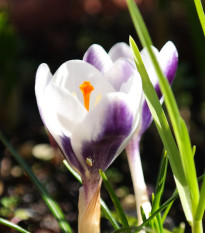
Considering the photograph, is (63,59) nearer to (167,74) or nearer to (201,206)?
(167,74)

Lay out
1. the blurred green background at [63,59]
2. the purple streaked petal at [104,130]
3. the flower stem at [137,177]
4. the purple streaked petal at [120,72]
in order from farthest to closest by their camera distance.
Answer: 1. the blurred green background at [63,59]
2. the flower stem at [137,177]
3. the purple streaked petal at [120,72]
4. the purple streaked petal at [104,130]

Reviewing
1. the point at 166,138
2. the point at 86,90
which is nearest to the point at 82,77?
the point at 86,90

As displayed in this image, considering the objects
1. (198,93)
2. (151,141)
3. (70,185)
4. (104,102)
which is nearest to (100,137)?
(104,102)

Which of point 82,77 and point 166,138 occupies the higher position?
point 82,77

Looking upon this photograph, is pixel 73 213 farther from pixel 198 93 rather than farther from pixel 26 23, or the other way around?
pixel 26 23

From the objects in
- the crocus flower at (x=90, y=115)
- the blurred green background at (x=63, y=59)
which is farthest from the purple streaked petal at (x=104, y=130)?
the blurred green background at (x=63, y=59)

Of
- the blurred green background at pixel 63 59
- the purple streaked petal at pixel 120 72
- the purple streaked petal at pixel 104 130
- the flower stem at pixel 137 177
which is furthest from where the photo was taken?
the blurred green background at pixel 63 59

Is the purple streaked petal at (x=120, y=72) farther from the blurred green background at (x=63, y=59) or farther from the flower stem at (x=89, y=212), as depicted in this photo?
the blurred green background at (x=63, y=59)
